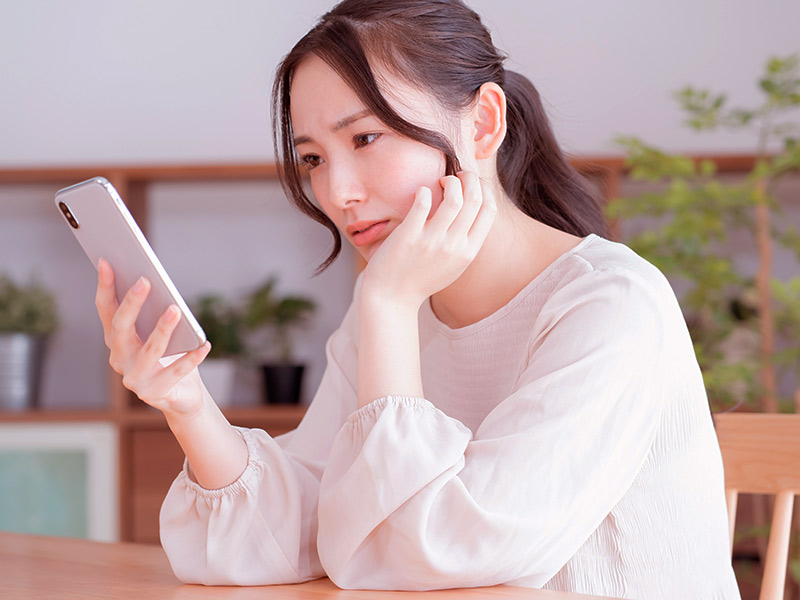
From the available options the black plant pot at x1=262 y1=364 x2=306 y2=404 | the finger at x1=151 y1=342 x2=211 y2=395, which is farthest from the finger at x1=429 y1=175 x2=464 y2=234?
the black plant pot at x1=262 y1=364 x2=306 y2=404

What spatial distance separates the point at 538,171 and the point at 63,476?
6.64 ft

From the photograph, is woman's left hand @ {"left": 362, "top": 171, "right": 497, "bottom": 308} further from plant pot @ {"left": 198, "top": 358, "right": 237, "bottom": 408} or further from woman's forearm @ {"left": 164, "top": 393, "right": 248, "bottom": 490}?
plant pot @ {"left": 198, "top": 358, "right": 237, "bottom": 408}

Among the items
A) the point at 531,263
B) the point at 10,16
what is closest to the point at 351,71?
the point at 531,263

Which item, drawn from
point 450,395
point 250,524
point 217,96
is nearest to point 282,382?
point 217,96

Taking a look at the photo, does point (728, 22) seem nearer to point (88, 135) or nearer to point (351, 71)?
point (88, 135)

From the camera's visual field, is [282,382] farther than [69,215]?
Yes

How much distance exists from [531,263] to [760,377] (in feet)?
5.69

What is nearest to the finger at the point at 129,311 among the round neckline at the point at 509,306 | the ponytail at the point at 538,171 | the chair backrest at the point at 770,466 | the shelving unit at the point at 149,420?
the round neckline at the point at 509,306

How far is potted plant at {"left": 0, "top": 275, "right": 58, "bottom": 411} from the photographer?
9.14ft

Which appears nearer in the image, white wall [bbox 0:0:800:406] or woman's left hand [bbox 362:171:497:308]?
woman's left hand [bbox 362:171:497:308]

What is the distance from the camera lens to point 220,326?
9.59ft

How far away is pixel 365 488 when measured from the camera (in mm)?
794

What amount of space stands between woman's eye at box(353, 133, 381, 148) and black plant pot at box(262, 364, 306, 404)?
1.88 m

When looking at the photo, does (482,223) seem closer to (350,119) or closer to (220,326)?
(350,119)
